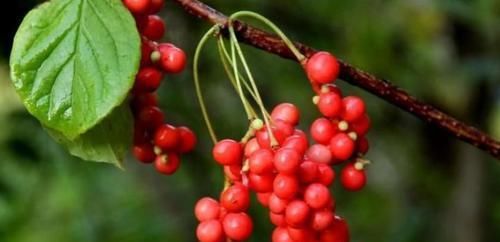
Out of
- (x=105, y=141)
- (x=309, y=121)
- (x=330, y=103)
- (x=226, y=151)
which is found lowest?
(x=309, y=121)

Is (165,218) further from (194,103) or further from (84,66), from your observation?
(84,66)

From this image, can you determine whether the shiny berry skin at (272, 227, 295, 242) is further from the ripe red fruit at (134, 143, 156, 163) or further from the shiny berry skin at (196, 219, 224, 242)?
the ripe red fruit at (134, 143, 156, 163)

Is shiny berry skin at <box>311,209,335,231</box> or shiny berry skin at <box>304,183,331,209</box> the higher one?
shiny berry skin at <box>304,183,331,209</box>

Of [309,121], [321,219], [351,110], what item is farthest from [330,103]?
[309,121]

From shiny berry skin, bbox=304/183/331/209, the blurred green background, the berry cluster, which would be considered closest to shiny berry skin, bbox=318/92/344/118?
the berry cluster

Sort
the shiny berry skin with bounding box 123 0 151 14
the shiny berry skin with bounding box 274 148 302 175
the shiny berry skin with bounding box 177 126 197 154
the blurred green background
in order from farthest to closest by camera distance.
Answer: the blurred green background < the shiny berry skin with bounding box 177 126 197 154 < the shiny berry skin with bounding box 123 0 151 14 < the shiny berry skin with bounding box 274 148 302 175

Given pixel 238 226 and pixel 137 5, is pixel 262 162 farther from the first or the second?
pixel 137 5

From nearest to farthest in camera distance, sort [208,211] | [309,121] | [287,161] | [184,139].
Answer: [287,161] → [208,211] → [184,139] → [309,121]
